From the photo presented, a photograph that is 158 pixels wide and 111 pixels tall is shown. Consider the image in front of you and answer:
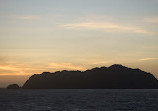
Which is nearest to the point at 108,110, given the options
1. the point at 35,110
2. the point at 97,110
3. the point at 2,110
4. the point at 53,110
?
the point at 97,110

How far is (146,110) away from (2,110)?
1765 inches

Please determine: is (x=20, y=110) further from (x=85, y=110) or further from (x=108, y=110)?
(x=108, y=110)

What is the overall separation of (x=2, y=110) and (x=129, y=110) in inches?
1554

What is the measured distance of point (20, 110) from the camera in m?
80.8

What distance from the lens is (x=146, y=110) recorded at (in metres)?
83.1

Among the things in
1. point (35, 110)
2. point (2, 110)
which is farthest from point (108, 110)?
point (2, 110)

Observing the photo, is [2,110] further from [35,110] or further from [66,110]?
[66,110]

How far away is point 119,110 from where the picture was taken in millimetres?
82812

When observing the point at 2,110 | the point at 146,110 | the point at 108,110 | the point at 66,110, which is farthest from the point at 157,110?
the point at 2,110

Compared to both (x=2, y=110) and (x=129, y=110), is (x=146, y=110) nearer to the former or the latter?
(x=129, y=110)

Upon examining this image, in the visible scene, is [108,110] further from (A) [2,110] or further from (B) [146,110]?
(A) [2,110]

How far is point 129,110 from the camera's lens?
8281 centimetres

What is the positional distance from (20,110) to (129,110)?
33668 mm

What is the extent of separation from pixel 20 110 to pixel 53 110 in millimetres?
10024
